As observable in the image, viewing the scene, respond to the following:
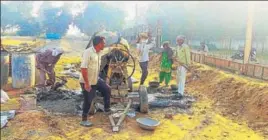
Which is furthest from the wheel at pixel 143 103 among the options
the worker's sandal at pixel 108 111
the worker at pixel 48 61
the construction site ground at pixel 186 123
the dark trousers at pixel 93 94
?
the worker at pixel 48 61

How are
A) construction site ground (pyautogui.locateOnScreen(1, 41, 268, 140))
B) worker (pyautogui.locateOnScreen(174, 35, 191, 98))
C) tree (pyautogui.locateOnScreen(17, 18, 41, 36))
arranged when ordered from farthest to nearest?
1. tree (pyautogui.locateOnScreen(17, 18, 41, 36))
2. worker (pyautogui.locateOnScreen(174, 35, 191, 98))
3. construction site ground (pyautogui.locateOnScreen(1, 41, 268, 140))

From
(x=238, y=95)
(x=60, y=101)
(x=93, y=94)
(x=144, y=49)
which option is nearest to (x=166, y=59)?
(x=144, y=49)

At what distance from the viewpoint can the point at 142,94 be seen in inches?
270

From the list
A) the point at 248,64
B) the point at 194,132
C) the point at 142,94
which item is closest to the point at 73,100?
the point at 142,94

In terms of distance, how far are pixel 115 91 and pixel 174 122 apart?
5.06ft

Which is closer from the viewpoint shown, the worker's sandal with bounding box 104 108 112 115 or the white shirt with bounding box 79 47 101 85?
the white shirt with bounding box 79 47 101 85

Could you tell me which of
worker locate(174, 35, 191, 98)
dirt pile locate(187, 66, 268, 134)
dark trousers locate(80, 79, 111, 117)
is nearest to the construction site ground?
dirt pile locate(187, 66, 268, 134)

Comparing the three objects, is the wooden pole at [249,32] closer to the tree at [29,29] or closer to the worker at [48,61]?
the worker at [48,61]

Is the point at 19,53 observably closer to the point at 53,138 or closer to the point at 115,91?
the point at 115,91

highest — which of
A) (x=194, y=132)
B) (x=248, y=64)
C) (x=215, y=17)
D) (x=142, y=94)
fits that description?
(x=215, y=17)

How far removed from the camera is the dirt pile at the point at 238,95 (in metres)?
6.58

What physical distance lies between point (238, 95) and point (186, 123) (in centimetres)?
232

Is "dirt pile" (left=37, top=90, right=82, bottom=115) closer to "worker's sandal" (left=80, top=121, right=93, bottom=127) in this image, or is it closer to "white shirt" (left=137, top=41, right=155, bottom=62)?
"worker's sandal" (left=80, top=121, right=93, bottom=127)

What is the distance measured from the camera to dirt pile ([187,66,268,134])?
21.6ft
